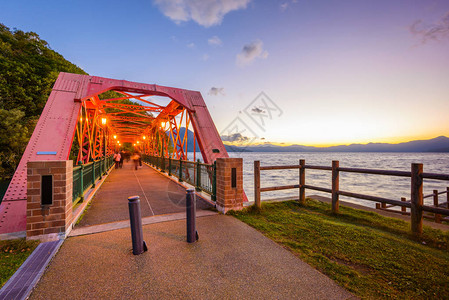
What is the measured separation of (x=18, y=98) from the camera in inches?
664

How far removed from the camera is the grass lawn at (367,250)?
2.30m

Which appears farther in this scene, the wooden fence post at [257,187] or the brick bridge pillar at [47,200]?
the wooden fence post at [257,187]

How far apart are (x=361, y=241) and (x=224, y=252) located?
99.1 inches

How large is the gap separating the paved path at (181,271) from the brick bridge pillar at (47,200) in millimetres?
409

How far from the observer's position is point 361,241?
346 centimetres

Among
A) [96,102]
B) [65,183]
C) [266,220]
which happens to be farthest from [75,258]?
[96,102]

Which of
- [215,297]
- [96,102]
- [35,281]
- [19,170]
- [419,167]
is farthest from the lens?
[96,102]

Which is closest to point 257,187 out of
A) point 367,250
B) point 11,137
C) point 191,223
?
point 191,223

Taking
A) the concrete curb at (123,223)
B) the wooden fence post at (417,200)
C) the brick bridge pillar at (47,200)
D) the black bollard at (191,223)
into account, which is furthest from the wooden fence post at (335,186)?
the brick bridge pillar at (47,200)

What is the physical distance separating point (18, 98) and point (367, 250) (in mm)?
25582

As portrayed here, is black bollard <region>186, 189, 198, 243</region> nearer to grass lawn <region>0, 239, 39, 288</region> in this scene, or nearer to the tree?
grass lawn <region>0, 239, 39, 288</region>

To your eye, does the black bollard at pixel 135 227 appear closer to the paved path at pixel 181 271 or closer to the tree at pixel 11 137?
the paved path at pixel 181 271

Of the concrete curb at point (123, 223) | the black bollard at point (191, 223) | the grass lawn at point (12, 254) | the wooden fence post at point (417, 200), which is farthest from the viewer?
the concrete curb at point (123, 223)

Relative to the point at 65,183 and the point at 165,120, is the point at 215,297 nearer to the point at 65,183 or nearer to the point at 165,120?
the point at 65,183
